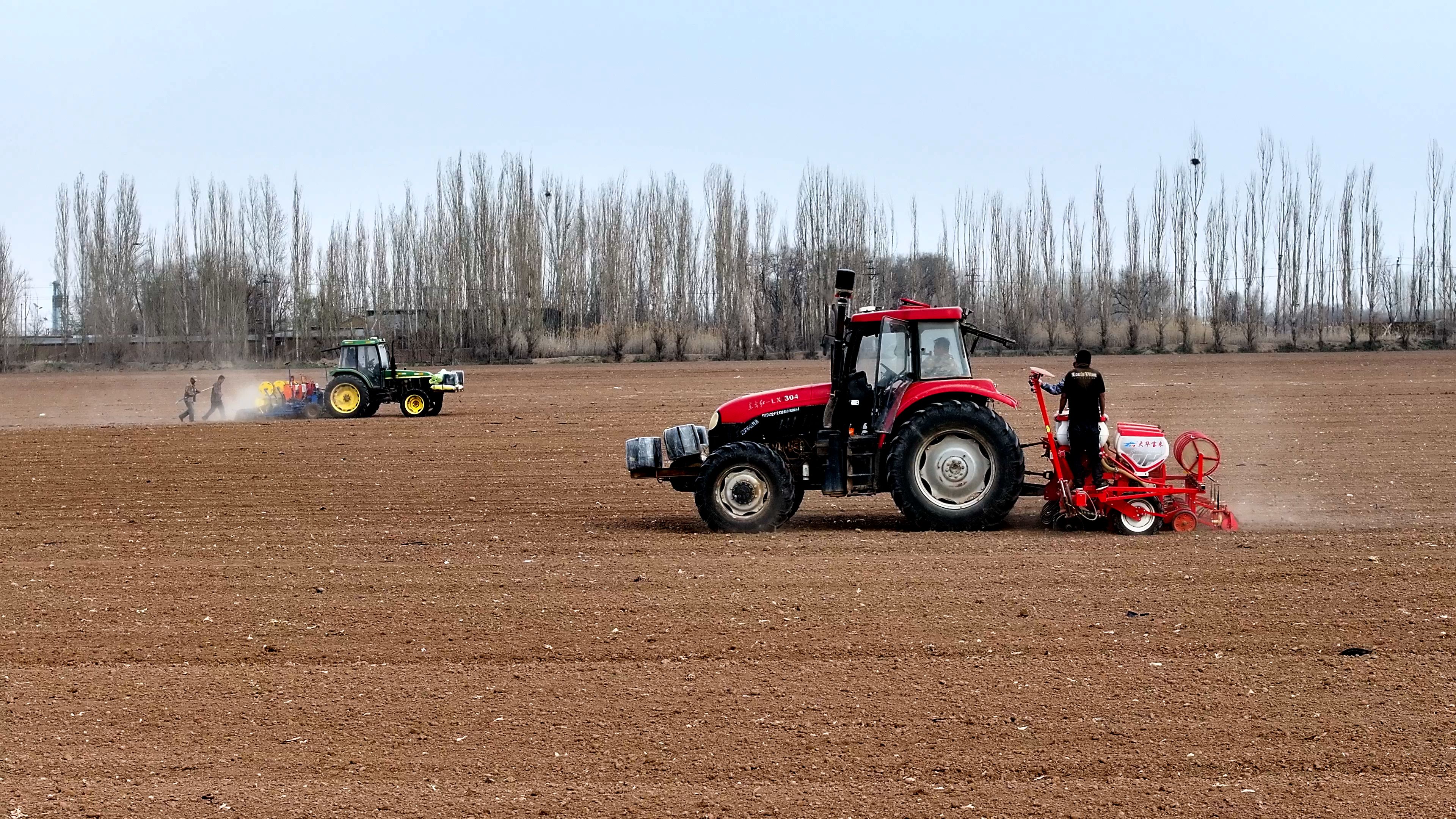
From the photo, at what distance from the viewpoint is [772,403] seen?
12.1 meters

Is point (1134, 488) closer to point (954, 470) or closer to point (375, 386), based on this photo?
point (954, 470)

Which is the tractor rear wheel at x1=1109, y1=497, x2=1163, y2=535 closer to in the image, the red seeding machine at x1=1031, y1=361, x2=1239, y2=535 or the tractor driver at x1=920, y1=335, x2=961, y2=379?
the red seeding machine at x1=1031, y1=361, x2=1239, y2=535

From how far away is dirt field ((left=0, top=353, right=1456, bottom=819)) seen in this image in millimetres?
5488

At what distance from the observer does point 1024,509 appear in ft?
43.2

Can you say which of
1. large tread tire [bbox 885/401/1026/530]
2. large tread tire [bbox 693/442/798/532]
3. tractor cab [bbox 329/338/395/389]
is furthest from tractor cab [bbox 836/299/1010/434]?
tractor cab [bbox 329/338/395/389]

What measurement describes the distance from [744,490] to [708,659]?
4388 mm

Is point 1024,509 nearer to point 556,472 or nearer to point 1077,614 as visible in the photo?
point 1077,614

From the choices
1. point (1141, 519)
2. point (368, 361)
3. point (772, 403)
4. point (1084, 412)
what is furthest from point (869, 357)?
point (368, 361)

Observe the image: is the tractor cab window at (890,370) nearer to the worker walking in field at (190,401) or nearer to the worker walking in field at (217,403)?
the worker walking in field at (217,403)

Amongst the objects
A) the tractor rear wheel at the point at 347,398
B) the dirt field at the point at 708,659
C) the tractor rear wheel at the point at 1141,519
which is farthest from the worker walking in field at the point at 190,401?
the tractor rear wheel at the point at 1141,519

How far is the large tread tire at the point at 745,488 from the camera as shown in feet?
38.3

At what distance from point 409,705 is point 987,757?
2798 millimetres

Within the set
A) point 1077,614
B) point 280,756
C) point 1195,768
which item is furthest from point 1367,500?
point 280,756

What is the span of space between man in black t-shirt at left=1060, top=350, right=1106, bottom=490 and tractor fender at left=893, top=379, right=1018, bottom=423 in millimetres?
564
